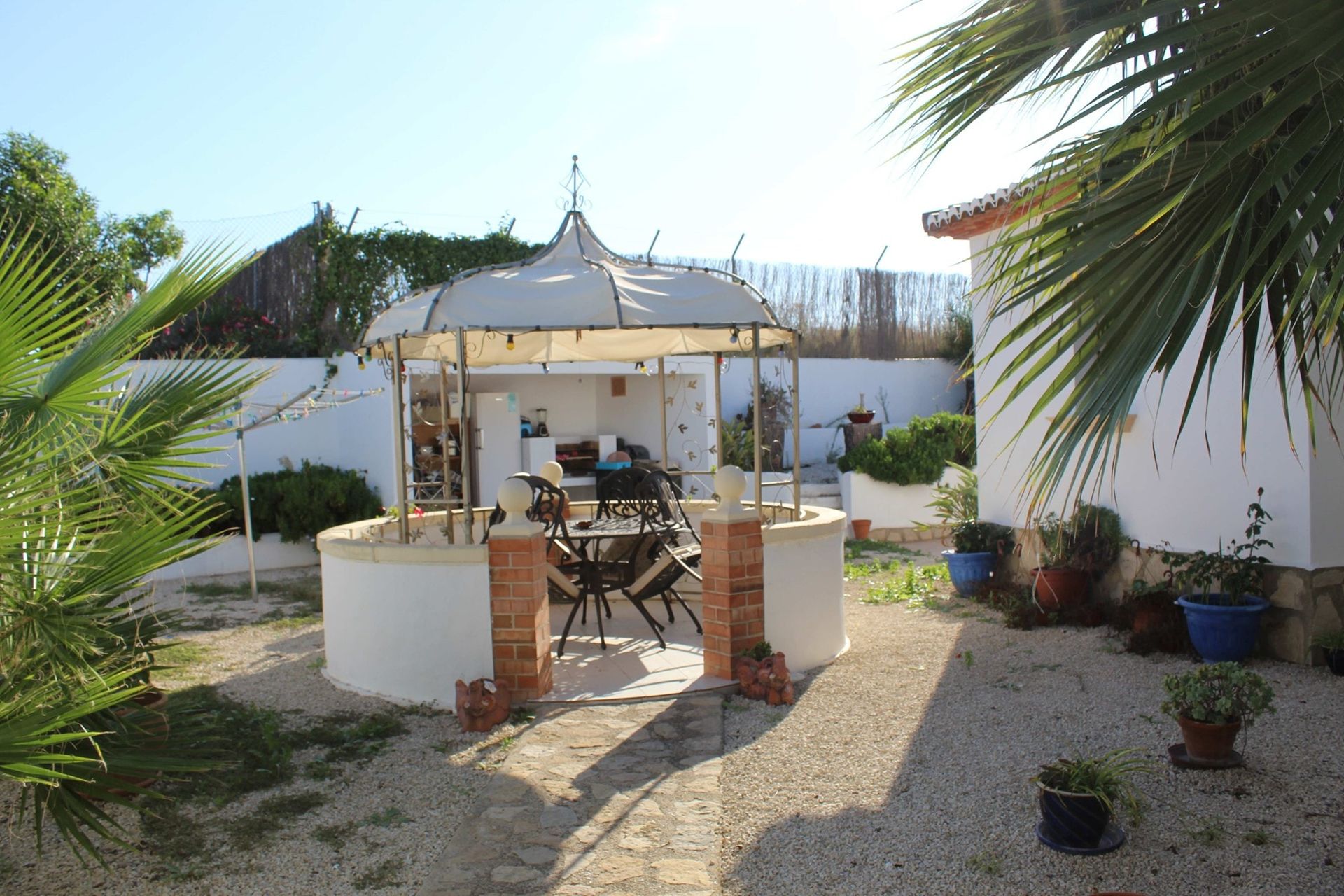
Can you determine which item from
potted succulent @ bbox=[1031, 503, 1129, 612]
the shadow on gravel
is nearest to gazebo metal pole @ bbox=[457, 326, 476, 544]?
the shadow on gravel

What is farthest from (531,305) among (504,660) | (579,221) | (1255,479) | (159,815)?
(1255,479)

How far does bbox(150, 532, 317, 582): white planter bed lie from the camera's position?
1170cm

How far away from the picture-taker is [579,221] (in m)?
7.51

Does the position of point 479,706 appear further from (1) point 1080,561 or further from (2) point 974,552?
(2) point 974,552

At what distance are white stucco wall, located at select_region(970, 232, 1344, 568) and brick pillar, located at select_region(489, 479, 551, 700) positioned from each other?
8.85ft

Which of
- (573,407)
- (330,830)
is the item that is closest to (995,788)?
(330,830)

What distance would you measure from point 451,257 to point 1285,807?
12.8 meters

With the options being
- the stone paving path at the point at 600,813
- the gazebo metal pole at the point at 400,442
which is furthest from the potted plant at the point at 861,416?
the stone paving path at the point at 600,813

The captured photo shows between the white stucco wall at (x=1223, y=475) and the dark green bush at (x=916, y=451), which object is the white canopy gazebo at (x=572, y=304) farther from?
the dark green bush at (x=916, y=451)

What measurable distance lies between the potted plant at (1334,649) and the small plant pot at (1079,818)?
10.2 ft

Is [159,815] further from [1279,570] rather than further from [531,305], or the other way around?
[1279,570]

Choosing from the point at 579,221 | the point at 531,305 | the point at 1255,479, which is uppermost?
the point at 579,221

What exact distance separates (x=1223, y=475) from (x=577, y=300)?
4.36 m

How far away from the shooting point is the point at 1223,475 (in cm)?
673
